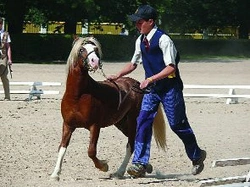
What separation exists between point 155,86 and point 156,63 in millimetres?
309

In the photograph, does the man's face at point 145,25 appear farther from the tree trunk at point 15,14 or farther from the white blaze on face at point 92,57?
the tree trunk at point 15,14

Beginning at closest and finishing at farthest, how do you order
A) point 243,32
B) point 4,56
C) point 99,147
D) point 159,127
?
point 159,127 < point 99,147 < point 4,56 < point 243,32

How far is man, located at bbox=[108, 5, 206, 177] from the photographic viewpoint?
913cm

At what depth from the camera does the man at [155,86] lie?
→ 9133 mm

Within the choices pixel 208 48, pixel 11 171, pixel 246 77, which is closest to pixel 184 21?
pixel 208 48

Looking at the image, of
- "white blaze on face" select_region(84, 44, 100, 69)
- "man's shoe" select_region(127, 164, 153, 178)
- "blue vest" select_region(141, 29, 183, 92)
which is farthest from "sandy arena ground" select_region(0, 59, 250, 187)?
"white blaze on face" select_region(84, 44, 100, 69)

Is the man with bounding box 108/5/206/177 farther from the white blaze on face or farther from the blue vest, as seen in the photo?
the white blaze on face

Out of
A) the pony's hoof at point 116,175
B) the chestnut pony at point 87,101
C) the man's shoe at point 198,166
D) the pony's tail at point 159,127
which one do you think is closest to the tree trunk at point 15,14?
the pony's tail at point 159,127

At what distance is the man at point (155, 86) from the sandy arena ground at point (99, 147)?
33 cm

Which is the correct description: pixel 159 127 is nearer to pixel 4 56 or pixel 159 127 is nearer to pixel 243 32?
pixel 4 56

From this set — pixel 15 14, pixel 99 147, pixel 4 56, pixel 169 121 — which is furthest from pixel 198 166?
pixel 15 14

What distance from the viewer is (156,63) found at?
30.4 ft

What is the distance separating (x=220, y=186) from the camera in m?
7.58

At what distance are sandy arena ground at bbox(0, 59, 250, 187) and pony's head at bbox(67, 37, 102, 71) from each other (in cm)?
134
